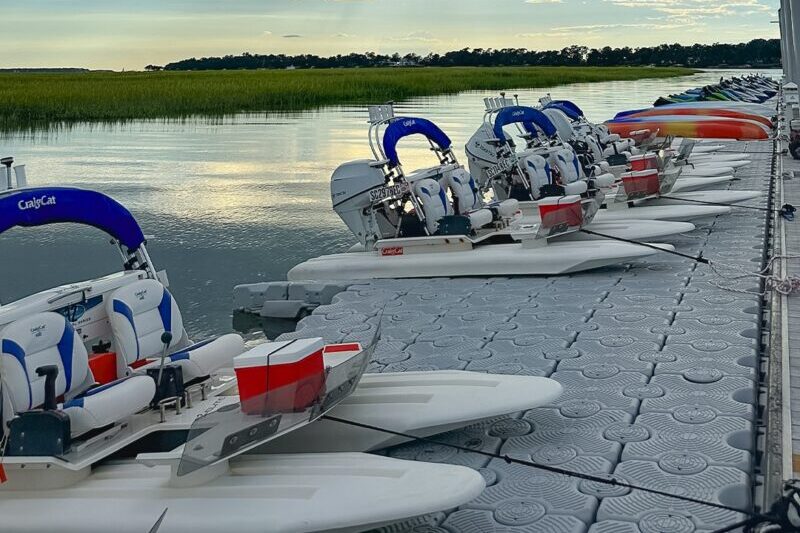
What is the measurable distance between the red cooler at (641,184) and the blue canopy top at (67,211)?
26.1 feet

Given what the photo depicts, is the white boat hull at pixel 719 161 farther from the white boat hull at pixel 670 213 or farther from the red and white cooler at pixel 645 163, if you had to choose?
the white boat hull at pixel 670 213

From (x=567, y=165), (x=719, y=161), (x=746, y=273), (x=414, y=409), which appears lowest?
(x=414, y=409)

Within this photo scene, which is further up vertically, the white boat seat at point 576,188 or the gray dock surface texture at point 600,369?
the white boat seat at point 576,188

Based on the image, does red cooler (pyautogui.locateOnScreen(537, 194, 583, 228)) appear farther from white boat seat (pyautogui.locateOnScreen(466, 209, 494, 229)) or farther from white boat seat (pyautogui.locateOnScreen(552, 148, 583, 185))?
white boat seat (pyautogui.locateOnScreen(552, 148, 583, 185))

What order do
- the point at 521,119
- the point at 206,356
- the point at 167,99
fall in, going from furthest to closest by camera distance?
the point at 167,99 → the point at 521,119 → the point at 206,356

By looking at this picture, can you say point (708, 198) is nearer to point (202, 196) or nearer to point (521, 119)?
point (521, 119)

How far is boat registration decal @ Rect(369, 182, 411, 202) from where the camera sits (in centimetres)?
1108

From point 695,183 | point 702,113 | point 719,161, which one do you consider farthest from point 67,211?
point 702,113

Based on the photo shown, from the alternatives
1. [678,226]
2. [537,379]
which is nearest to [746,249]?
[678,226]

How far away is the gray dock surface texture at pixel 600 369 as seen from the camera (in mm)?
4602

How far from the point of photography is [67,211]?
223 inches

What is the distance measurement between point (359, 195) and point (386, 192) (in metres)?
0.32

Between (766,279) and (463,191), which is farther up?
(463,191)

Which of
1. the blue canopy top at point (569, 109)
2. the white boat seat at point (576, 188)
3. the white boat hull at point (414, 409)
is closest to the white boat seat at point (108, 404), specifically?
the white boat hull at point (414, 409)
